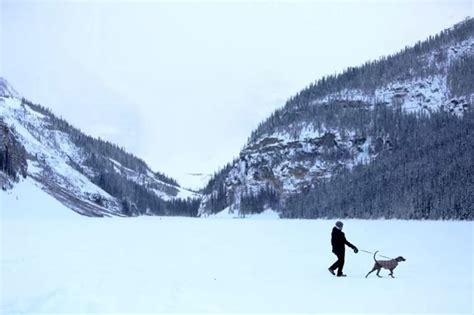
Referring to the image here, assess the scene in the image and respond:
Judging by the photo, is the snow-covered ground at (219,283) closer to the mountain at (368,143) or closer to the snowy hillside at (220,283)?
the snowy hillside at (220,283)

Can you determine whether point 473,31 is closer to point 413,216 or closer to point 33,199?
point 413,216

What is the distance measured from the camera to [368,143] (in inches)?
6826

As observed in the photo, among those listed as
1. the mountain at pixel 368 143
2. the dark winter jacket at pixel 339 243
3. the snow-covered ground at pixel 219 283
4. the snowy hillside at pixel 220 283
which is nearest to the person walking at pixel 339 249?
the dark winter jacket at pixel 339 243

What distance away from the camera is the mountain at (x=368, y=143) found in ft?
432

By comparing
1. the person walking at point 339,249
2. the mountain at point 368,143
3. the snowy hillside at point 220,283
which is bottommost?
the snowy hillside at point 220,283

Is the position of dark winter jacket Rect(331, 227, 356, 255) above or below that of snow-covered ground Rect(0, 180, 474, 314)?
above

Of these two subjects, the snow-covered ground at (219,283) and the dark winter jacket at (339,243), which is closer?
the snow-covered ground at (219,283)

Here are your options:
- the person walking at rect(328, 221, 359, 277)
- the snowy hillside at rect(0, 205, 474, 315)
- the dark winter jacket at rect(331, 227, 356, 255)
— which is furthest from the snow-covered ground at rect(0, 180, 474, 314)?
the dark winter jacket at rect(331, 227, 356, 255)

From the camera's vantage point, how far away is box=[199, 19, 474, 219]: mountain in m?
132

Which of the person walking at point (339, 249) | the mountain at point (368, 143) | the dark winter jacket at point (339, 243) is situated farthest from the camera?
the mountain at point (368, 143)

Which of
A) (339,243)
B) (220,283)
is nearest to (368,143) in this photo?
(339,243)

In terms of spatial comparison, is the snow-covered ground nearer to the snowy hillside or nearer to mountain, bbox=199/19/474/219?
the snowy hillside

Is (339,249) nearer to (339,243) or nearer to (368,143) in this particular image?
(339,243)

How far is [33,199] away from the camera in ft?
353
